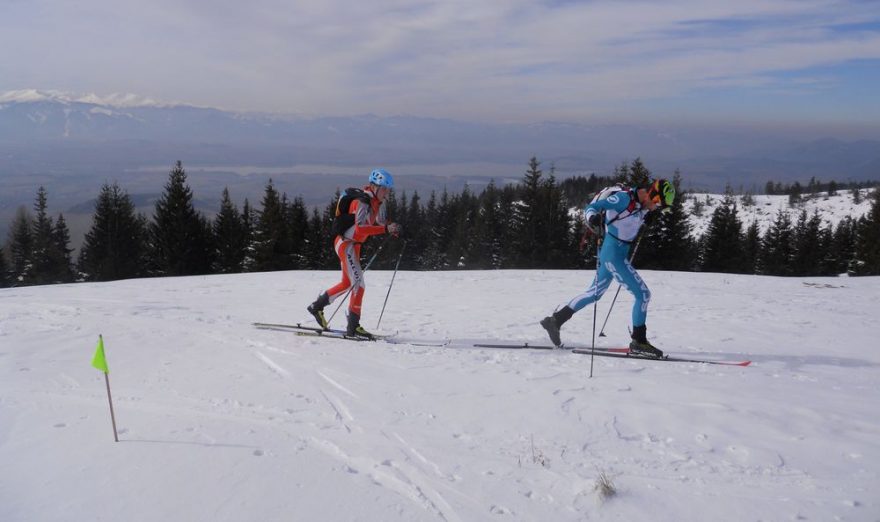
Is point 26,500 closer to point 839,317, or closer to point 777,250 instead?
point 839,317

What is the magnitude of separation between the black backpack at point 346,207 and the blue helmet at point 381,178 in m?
0.30

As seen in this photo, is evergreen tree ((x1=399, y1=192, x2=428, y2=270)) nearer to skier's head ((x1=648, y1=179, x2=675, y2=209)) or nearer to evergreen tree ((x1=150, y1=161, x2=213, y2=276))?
evergreen tree ((x1=150, y1=161, x2=213, y2=276))

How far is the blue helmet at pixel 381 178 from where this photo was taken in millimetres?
8695

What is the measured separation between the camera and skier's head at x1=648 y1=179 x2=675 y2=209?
7.65 metres

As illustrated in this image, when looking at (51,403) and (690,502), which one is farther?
(51,403)

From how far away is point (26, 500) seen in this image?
3521mm

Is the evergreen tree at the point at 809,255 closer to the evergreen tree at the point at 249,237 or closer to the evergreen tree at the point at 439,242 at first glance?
the evergreen tree at the point at 439,242

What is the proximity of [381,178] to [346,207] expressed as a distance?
79cm

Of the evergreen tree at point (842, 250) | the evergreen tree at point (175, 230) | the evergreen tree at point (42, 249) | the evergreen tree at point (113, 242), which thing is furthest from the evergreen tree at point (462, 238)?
the evergreen tree at point (42, 249)

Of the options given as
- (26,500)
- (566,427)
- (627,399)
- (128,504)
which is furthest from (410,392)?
(26,500)

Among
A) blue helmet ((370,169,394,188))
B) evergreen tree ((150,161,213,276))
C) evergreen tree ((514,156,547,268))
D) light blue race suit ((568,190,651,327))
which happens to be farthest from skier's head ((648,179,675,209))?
evergreen tree ((150,161,213,276))

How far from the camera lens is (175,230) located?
1646 inches

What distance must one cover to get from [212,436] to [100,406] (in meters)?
1.66

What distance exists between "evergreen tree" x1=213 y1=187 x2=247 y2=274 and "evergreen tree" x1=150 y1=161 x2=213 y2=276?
3.29 m
